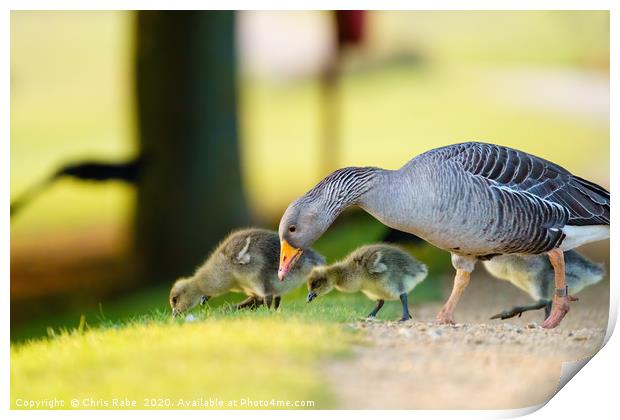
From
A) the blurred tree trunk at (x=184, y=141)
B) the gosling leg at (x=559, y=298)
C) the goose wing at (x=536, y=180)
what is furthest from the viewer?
the blurred tree trunk at (x=184, y=141)

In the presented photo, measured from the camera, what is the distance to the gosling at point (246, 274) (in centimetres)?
485

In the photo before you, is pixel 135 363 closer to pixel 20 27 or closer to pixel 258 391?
pixel 258 391

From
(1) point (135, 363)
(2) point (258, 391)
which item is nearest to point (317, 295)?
(2) point (258, 391)

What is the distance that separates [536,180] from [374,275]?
97 centimetres

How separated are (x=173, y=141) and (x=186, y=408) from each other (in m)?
1.66

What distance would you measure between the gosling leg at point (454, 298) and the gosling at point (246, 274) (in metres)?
0.70

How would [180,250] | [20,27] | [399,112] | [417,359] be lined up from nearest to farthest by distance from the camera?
[417,359] < [20,27] < [399,112] < [180,250]

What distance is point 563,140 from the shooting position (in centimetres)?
502

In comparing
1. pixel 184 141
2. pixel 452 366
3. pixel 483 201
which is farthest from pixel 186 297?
pixel 483 201

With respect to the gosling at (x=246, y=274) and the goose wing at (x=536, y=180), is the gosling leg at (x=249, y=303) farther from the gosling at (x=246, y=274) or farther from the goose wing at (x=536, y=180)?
the goose wing at (x=536, y=180)

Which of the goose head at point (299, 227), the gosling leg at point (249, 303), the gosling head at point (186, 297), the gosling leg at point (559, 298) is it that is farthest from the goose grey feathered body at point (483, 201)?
the gosling head at point (186, 297)

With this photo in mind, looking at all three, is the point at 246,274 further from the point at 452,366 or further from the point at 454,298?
the point at 452,366

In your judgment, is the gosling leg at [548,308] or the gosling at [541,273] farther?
the gosling leg at [548,308]

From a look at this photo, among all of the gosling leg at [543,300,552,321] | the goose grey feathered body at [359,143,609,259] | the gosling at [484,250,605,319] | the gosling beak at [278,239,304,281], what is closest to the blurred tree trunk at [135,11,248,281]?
the gosling beak at [278,239,304,281]
